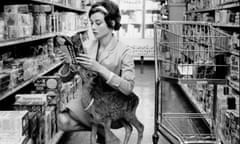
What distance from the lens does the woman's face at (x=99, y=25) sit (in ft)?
8.45

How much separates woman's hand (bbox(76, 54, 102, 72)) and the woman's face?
0.26m

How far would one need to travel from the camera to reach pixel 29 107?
2.82 m

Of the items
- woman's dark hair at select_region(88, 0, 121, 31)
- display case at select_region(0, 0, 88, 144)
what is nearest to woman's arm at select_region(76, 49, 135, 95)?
woman's dark hair at select_region(88, 0, 121, 31)

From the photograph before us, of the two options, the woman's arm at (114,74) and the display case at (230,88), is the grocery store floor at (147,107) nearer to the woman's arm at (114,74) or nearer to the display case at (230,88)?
the display case at (230,88)

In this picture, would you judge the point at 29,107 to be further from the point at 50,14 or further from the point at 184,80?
the point at 50,14

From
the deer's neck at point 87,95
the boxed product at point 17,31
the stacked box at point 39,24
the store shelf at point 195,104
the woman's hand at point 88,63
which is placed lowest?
the store shelf at point 195,104

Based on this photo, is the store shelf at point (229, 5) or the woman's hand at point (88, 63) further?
the store shelf at point (229, 5)

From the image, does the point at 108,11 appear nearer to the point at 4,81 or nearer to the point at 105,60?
the point at 105,60

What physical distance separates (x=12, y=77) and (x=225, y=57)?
5.38ft

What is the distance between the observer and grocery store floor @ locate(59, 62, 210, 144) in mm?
3787

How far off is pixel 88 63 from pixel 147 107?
3.01m

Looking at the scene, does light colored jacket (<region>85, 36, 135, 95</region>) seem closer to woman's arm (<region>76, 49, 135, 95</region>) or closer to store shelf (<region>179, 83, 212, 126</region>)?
woman's arm (<region>76, 49, 135, 95</region>)


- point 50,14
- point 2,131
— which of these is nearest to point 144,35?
point 50,14

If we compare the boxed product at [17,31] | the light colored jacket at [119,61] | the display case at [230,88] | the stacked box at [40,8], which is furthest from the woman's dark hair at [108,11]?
the stacked box at [40,8]
